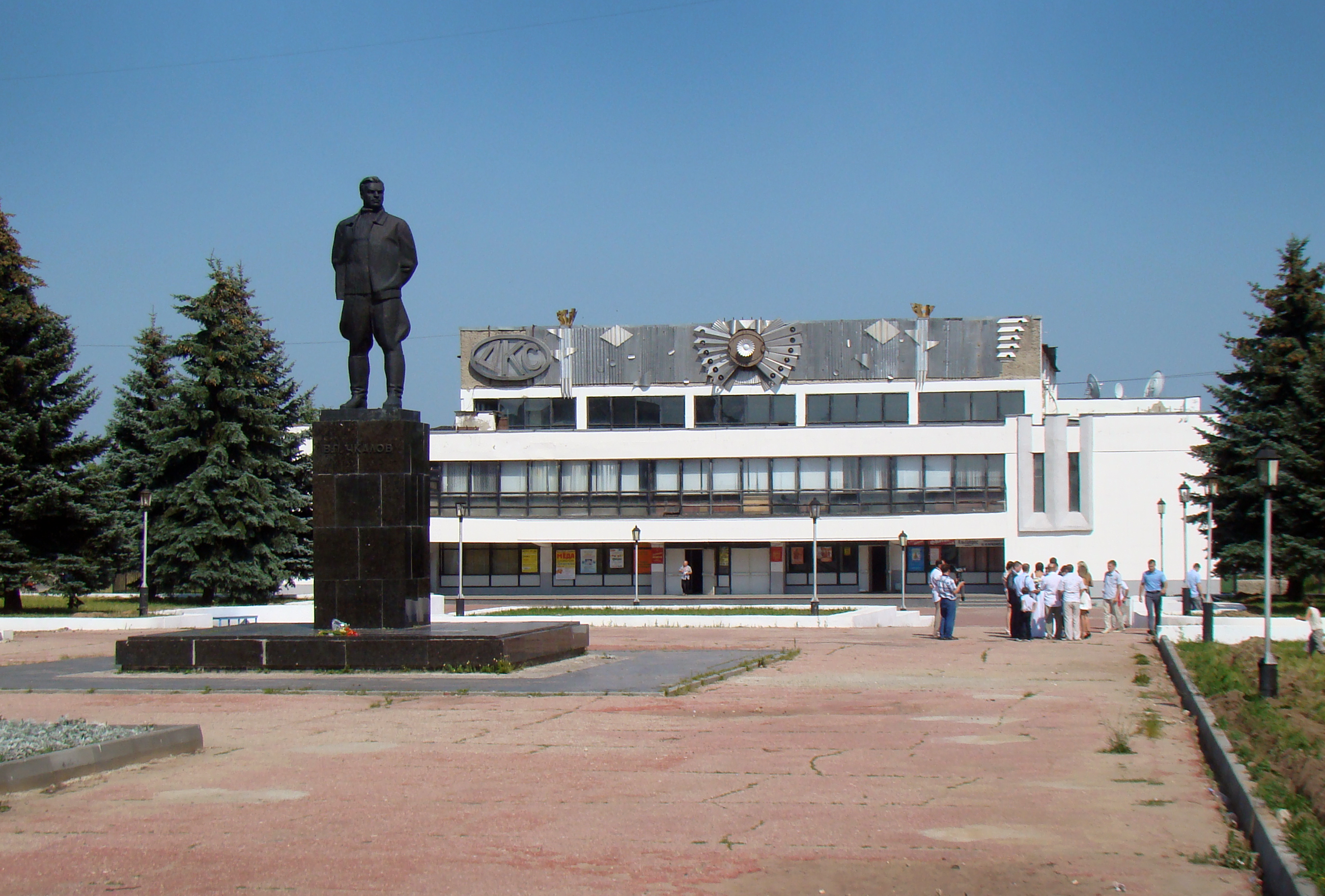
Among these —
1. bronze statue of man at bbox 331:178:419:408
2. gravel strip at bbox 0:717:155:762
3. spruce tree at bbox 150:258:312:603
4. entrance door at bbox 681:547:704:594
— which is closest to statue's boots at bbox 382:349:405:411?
bronze statue of man at bbox 331:178:419:408

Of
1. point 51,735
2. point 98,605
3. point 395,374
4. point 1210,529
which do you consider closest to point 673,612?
point 1210,529

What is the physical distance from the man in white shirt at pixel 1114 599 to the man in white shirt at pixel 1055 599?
134 inches

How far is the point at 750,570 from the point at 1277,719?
44608mm

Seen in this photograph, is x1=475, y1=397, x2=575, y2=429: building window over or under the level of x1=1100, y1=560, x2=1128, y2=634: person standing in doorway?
over

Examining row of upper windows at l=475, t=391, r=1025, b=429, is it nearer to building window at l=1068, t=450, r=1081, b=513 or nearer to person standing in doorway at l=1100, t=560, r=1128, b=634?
building window at l=1068, t=450, r=1081, b=513

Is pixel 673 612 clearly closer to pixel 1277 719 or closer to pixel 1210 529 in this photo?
pixel 1210 529

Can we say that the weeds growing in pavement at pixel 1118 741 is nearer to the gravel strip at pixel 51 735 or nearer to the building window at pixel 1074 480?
the gravel strip at pixel 51 735

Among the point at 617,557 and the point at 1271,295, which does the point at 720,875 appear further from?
the point at 617,557

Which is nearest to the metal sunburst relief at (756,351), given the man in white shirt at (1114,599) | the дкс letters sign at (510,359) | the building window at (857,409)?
the building window at (857,409)

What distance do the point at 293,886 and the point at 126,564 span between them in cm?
3493

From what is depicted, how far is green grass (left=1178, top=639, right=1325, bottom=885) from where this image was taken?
7183mm

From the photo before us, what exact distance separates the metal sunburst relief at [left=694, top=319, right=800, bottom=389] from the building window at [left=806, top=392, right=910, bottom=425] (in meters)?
1.95

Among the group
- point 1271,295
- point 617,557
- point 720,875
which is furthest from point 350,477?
point 617,557

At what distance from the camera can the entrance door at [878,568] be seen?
185ft
